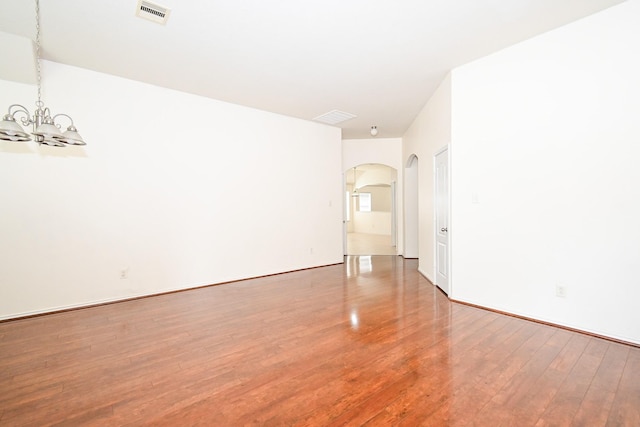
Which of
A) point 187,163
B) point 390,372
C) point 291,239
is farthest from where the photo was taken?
point 291,239

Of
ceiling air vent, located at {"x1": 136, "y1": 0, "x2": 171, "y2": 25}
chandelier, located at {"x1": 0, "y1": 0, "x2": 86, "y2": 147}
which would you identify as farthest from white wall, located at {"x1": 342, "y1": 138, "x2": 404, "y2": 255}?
chandelier, located at {"x1": 0, "y1": 0, "x2": 86, "y2": 147}

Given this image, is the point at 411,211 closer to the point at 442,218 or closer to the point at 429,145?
the point at 429,145

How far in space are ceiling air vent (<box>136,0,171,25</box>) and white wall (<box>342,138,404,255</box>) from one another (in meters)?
5.27

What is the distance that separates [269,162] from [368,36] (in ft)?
9.97

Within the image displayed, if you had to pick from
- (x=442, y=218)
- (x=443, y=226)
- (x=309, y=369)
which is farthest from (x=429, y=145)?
(x=309, y=369)

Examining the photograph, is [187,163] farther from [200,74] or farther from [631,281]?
[631,281]

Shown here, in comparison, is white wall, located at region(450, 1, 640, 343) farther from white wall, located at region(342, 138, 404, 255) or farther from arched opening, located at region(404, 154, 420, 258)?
white wall, located at region(342, 138, 404, 255)

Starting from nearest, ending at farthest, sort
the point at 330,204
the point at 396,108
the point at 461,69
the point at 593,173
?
the point at 593,173 → the point at 461,69 → the point at 396,108 → the point at 330,204

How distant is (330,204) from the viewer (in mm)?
6480

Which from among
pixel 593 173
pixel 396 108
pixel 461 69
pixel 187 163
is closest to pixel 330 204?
pixel 396 108

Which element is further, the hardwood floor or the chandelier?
the chandelier

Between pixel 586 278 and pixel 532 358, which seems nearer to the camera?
pixel 532 358

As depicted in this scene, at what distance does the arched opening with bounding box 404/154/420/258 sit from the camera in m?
7.02

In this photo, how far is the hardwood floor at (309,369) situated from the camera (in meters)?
1.73
